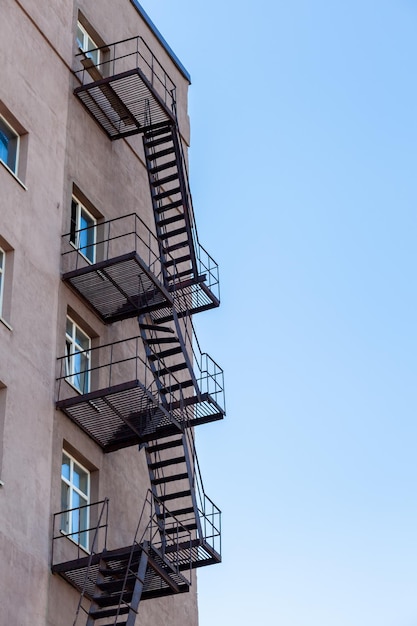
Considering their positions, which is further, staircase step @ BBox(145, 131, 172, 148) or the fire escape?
staircase step @ BBox(145, 131, 172, 148)

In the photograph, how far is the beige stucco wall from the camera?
79.4 ft

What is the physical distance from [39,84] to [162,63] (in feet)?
27.3

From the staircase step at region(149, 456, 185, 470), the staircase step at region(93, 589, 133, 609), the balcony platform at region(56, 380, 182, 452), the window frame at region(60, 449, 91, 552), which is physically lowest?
the staircase step at region(93, 589, 133, 609)

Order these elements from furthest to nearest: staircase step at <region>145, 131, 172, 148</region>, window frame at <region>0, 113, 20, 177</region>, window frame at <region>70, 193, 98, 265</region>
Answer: staircase step at <region>145, 131, 172, 148</region>
window frame at <region>70, 193, 98, 265</region>
window frame at <region>0, 113, 20, 177</region>

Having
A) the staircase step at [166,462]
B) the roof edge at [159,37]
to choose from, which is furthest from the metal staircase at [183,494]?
the roof edge at [159,37]

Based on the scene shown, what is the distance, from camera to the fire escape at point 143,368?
2530 centimetres

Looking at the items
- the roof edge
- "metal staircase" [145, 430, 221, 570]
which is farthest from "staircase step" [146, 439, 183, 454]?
the roof edge

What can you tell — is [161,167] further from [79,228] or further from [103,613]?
[103,613]

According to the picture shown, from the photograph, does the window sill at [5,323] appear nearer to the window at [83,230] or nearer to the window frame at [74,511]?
the window frame at [74,511]

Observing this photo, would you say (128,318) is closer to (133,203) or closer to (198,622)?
(133,203)

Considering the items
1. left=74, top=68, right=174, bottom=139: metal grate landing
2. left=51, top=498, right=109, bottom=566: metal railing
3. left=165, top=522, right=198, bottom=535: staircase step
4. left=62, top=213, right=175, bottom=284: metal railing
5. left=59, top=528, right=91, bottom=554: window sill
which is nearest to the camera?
left=51, top=498, right=109, bottom=566: metal railing

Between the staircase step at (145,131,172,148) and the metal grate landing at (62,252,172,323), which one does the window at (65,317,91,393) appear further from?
the staircase step at (145,131,172,148)

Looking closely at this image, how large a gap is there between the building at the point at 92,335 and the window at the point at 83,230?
2.2 inches

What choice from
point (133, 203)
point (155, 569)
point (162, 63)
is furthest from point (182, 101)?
point (155, 569)
